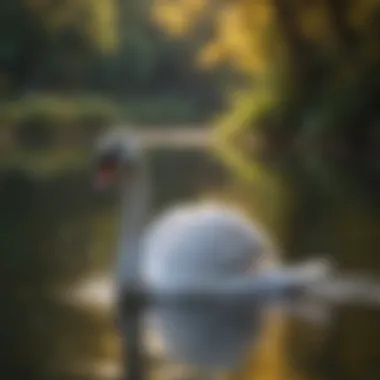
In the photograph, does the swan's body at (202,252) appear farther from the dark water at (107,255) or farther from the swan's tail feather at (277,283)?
the dark water at (107,255)

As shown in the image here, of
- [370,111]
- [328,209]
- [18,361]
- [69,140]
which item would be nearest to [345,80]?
[370,111]

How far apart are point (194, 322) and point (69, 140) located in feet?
9.23

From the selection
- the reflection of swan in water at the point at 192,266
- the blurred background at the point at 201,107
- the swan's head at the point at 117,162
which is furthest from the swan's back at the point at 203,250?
the blurred background at the point at 201,107

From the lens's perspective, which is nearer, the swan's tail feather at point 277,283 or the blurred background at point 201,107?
the swan's tail feather at point 277,283

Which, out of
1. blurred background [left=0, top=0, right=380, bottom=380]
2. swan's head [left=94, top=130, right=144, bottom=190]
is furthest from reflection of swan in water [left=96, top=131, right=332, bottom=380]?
blurred background [left=0, top=0, right=380, bottom=380]

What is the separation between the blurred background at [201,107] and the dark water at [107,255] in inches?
0.6

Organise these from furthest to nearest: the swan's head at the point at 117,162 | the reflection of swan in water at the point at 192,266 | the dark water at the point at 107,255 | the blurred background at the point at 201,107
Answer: the blurred background at the point at 201,107
the swan's head at the point at 117,162
the reflection of swan in water at the point at 192,266
the dark water at the point at 107,255

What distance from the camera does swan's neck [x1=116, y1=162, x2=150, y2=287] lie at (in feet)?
8.11

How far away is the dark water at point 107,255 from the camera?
2113 mm

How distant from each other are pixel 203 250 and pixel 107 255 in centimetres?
44

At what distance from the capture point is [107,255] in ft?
9.46

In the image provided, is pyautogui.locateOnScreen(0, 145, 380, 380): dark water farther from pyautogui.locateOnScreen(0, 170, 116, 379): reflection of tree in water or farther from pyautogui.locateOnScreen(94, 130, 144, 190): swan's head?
pyautogui.locateOnScreen(94, 130, 144, 190): swan's head

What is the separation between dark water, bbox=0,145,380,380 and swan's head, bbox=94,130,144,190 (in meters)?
0.20

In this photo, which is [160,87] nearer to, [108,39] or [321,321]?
[108,39]
